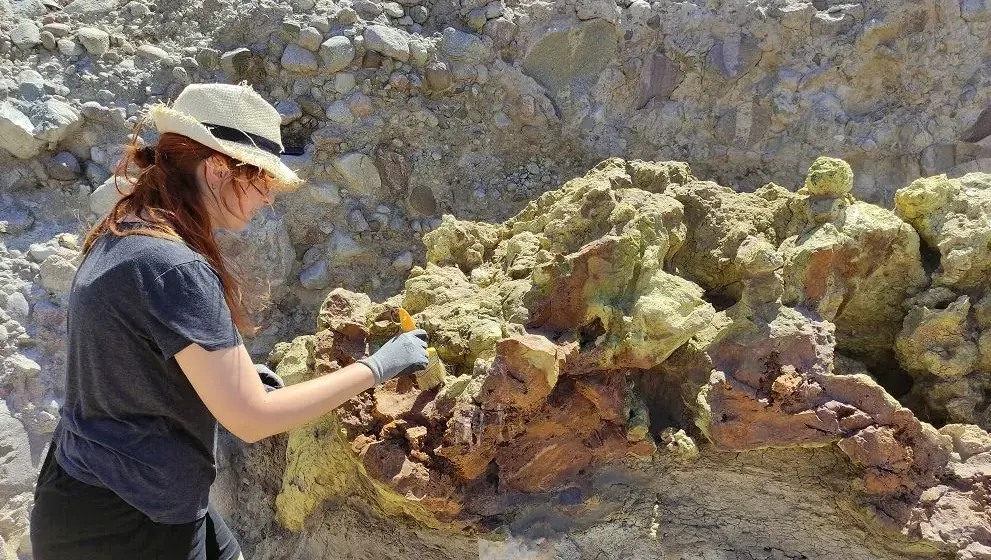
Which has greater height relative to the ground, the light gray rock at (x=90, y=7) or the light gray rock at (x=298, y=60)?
the light gray rock at (x=90, y=7)

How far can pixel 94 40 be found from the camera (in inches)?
154

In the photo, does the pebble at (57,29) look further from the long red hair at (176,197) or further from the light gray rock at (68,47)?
the long red hair at (176,197)

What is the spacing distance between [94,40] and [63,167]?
75 centimetres

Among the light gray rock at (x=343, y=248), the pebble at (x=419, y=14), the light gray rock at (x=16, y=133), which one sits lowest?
the light gray rock at (x=343, y=248)

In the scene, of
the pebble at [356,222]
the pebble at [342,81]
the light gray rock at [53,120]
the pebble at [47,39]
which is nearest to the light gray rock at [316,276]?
the pebble at [356,222]

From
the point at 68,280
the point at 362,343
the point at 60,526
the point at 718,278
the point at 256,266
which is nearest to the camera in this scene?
the point at 60,526

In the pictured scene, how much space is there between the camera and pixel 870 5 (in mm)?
4094

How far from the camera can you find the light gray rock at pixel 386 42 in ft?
13.4

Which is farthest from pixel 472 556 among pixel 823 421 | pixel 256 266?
pixel 256 266

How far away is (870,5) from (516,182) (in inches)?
90.8

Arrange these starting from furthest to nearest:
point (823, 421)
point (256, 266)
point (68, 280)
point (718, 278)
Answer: point (256, 266) → point (68, 280) → point (718, 278) → point (823, 421)

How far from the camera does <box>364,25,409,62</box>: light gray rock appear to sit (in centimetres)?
407

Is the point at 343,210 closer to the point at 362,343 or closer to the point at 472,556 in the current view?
the point at 362,343

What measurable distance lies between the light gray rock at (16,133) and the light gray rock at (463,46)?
227cm
